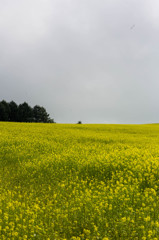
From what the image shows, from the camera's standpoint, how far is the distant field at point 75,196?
16.7 ft

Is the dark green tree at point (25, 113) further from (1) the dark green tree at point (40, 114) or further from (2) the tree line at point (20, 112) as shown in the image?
(1) the dark green tree at point (40, 114)

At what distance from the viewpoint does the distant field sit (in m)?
5.08

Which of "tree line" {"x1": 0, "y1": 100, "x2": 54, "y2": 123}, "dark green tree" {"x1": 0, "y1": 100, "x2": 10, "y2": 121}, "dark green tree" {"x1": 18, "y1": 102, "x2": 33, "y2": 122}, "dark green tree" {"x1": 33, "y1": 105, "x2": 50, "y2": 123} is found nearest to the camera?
"dark green tree" {"x1": 0, "y1": 100, "x2": 10, "y2": 121}

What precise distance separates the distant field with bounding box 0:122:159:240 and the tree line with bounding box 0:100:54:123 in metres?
57.0

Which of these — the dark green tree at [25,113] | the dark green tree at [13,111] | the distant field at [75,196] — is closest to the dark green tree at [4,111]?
the dark green tree at [13,111]

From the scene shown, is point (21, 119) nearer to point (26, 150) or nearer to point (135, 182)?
point (26, 150)

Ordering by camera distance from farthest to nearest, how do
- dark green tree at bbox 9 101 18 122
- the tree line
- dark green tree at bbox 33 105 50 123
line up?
dark green tree at bbox 33 105 50 123, dark green tree at bbox 9 101 18 122, the tree line

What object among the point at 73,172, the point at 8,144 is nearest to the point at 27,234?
the point at 73,172

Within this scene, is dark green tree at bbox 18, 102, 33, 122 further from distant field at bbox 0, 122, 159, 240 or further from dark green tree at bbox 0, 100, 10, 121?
distant field at bbox 0, 122, 159, 240

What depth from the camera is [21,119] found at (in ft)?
236

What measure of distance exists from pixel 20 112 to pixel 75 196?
225 feet

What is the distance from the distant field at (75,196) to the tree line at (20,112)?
187 feet

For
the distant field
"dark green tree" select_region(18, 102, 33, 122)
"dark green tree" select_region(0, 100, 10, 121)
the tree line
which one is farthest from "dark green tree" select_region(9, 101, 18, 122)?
the distant field

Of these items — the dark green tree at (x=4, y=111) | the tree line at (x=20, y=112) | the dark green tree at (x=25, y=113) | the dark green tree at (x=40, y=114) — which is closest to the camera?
the dark green tree at (x=4, y=111)
